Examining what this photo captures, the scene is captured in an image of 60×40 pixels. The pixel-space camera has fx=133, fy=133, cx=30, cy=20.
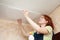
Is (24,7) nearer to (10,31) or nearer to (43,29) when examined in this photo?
(10,31)

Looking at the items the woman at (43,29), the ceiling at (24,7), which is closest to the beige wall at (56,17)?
the ceiling at (24,7)

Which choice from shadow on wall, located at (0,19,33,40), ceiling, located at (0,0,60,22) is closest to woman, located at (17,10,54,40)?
ceiling, located at (0,0,60,22)

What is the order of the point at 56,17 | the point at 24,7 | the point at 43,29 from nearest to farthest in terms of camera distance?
the point at 43,29
the point at 24,7
the point at 56,17

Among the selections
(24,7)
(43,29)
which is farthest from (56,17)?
(43,29)

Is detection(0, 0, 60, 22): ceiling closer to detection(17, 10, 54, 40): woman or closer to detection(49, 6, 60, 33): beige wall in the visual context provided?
detection(49, 6, 60, 33): beige wall

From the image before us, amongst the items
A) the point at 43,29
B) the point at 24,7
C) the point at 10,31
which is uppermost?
the point at 24,7

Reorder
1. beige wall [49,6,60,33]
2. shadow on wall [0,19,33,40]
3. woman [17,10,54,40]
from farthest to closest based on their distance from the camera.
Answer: shadow on wall [0,19,33,40] < beige wall [49,6,60,33] < woman [17,10,54,40]

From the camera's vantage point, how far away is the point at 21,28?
235 cm

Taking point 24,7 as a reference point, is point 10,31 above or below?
below

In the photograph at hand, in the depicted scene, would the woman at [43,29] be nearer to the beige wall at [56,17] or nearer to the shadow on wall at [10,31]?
the beige wall at [56,17]

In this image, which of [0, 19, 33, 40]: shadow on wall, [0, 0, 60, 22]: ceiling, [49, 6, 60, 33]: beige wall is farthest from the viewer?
[0, 19, 33, 40]: shadow on wall

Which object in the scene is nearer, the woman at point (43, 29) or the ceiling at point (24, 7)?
the woman at point (43, 29)

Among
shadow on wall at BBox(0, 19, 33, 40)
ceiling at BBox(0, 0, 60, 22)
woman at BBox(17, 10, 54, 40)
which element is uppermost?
ceiling at BBox(0, 0, 60, 22)

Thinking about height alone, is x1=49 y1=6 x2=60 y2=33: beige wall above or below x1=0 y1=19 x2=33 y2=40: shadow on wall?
above
